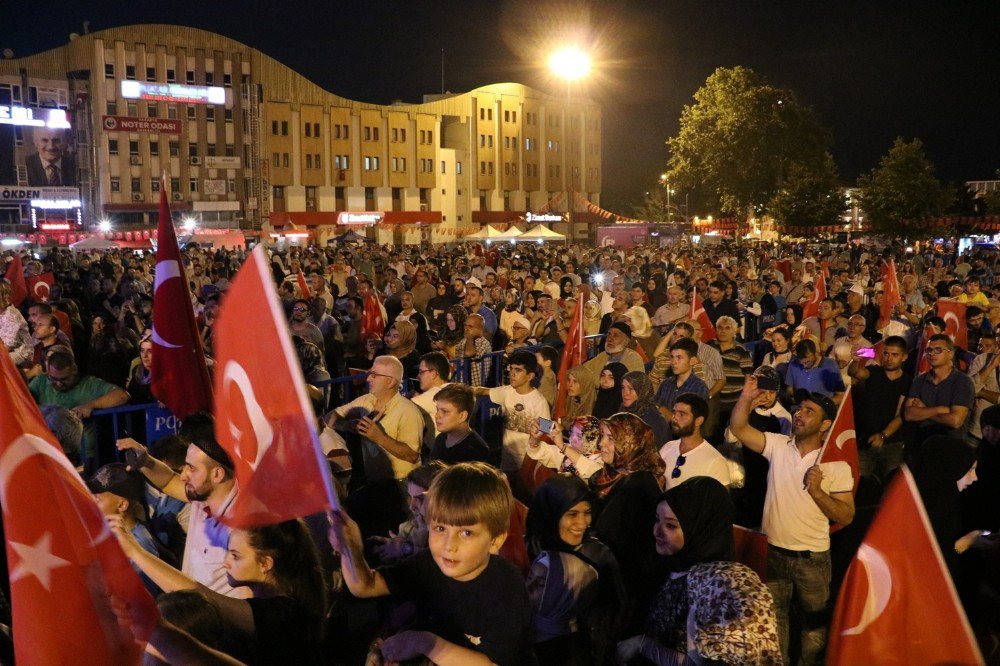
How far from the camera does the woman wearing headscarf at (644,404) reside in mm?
6566

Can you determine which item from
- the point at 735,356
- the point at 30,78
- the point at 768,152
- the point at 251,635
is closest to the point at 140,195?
the point at 30,78

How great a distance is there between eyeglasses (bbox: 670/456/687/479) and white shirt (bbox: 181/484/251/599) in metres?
2.51

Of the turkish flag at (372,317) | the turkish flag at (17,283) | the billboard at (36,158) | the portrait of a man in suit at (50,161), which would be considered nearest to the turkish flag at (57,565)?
the turkish flag at (372,317)

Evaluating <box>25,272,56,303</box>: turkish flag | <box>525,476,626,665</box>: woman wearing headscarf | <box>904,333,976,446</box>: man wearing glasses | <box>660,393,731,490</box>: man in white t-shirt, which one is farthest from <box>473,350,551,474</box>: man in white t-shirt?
<box>25,272,56,303</box>: turkish flag

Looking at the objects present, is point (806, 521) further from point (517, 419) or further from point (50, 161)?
point (50, 161)

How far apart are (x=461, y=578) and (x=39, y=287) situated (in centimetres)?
1282

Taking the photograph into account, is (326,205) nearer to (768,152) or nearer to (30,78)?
(30,78)

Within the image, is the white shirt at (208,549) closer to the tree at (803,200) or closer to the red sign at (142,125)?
the tree at (803,200)

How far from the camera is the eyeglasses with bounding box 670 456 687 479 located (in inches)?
205

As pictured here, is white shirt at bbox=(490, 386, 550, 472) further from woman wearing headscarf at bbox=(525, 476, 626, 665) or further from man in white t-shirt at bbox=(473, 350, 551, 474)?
woman wearing headscarf at bbox=(525, 476, 626, 665)

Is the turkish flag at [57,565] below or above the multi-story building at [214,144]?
below

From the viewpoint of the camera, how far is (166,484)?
14.8 ft

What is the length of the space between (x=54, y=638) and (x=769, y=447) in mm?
3948

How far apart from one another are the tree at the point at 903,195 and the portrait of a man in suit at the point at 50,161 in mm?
53640
